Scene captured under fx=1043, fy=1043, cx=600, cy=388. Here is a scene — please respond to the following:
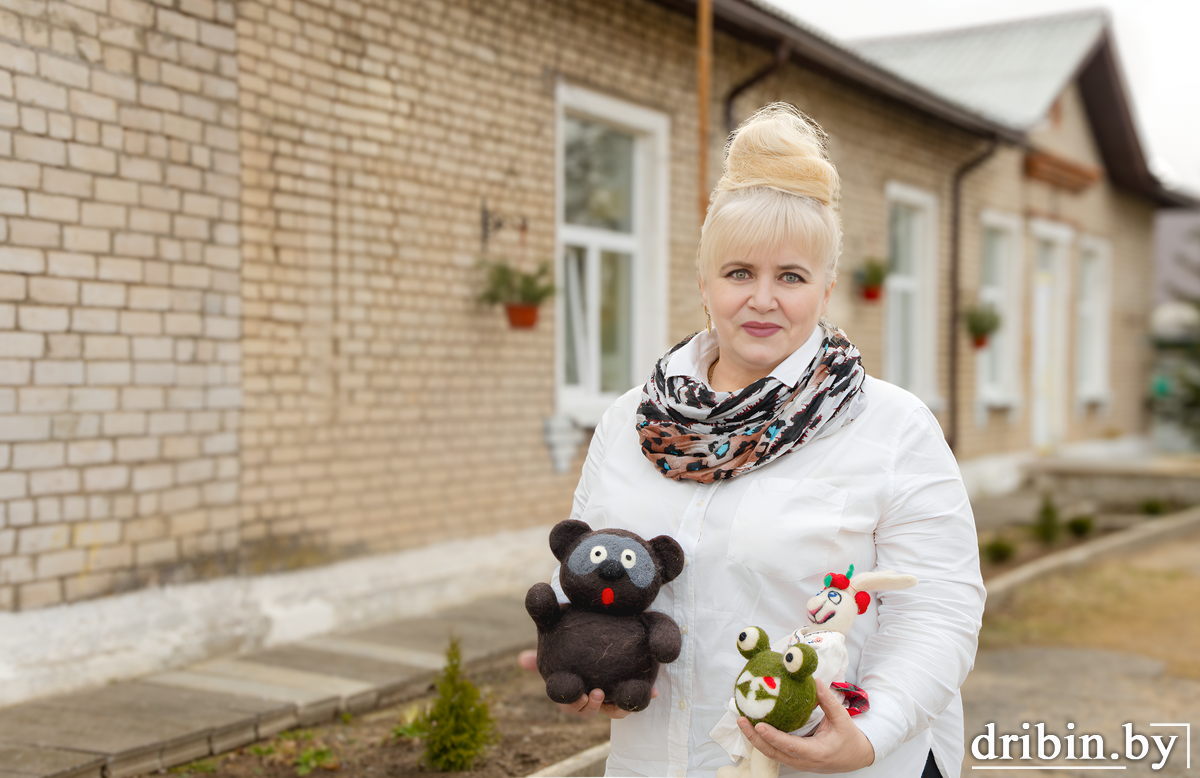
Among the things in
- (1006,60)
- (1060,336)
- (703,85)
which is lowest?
(1060,336)

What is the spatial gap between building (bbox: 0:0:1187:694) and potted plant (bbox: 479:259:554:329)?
88 millimetres

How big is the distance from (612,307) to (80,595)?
14.2 feet

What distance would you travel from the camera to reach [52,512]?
14.0ft

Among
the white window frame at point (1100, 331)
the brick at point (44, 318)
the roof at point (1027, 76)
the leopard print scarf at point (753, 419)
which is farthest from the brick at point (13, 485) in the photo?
the white window frame at point (1100, 331)

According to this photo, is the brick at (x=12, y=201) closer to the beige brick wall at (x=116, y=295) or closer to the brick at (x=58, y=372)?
the beige brick wall at (x=116, y=295)

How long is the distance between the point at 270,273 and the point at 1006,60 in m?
12.7

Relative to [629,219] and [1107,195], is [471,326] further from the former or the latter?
[1107,195]

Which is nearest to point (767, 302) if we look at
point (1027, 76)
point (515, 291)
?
point (515, 291)

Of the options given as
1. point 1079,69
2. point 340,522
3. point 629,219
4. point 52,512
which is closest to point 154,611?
point 52,512

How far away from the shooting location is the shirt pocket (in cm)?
179

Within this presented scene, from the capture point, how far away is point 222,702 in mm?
4203

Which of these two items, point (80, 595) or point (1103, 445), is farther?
A: point (1103, 445)

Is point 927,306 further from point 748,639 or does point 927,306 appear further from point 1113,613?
point 748,639

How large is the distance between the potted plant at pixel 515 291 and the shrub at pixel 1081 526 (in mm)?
6042
